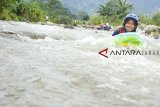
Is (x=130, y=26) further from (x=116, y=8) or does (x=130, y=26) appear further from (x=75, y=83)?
(x=116, y=8)

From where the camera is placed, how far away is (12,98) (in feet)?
9.92

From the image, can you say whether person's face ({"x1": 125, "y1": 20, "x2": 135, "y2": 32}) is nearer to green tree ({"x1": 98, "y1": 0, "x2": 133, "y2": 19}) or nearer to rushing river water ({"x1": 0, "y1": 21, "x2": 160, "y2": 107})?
rushing river water ({"x1": 0, "y1": 21, "x2": 160, "y2": 107})

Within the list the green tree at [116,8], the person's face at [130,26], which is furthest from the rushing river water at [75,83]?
the green tree at [116,8]

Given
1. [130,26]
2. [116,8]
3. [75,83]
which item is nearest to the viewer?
[75,83]

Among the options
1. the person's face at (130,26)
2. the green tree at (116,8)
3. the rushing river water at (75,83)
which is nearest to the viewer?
the rushing river water at (75,83)

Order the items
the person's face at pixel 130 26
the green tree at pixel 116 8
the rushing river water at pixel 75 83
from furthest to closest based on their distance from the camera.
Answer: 1. the green tree at pixel 116 8
2. the person's face at pixel 130 26
3. the rushing river water at pixel 75 83

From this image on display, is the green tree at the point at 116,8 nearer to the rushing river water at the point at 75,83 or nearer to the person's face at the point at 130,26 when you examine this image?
the person's face at the point at 130,26

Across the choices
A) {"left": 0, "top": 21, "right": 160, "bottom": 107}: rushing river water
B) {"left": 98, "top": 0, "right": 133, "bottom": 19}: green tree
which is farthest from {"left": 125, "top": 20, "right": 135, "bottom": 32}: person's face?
{"left": 98, "top": 0, "right": 133, "bottom": 19}: green tree

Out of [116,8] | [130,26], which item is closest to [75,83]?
[130,26]

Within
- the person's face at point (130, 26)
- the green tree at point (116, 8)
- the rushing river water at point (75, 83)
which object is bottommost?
the rushing river water at point (75, 83)

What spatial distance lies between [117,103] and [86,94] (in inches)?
15.4

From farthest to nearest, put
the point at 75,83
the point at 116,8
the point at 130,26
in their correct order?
the point at 116,8, the point at 130,26, the point at 75,83

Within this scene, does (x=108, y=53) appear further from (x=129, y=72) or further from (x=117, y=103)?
(x=117, y=103)

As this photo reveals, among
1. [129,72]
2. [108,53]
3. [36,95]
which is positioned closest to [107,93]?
[36,95]
